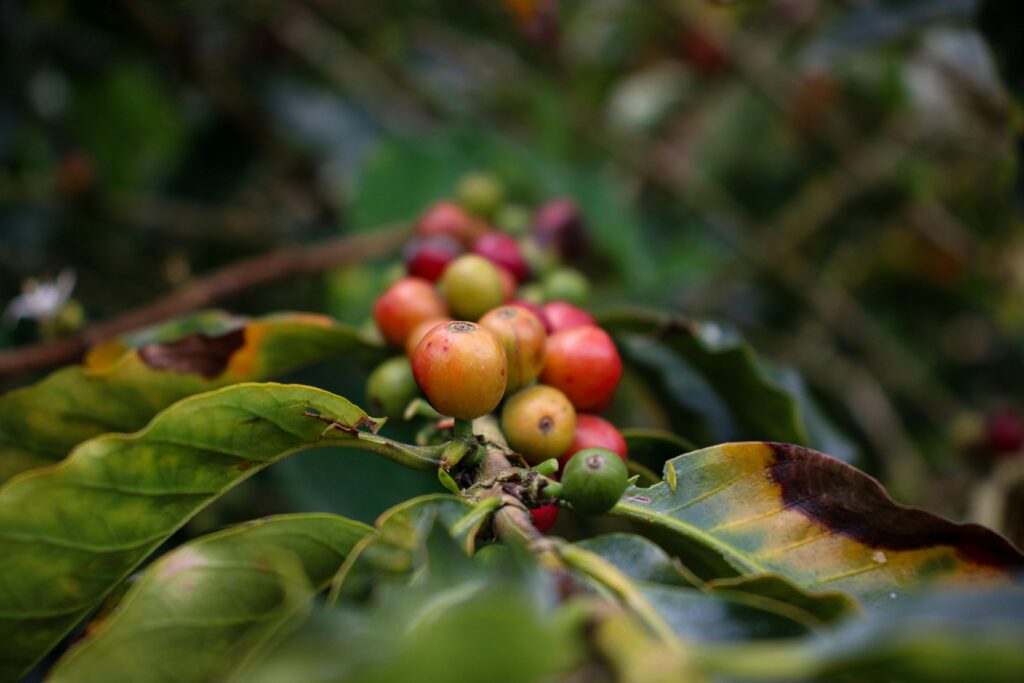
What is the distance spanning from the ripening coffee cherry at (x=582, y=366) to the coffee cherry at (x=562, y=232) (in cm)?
68

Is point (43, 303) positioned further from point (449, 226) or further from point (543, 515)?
point (543, 515)

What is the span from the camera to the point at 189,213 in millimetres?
2785

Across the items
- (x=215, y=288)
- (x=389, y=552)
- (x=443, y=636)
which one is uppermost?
(x=215, y=288)

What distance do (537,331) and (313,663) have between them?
64cm

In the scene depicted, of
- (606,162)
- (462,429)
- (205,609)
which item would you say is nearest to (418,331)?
(462,429)

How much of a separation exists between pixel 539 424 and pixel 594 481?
20cm

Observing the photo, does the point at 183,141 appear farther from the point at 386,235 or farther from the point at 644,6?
the point at 644,6

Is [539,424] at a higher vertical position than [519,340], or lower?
lower

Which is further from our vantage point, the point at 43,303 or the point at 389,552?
the point at 43,303

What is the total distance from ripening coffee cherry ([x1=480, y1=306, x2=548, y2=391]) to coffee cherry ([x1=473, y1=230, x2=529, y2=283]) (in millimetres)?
458

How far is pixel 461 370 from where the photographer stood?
3.08 feet

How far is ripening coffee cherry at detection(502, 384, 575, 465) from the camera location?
1.06 m

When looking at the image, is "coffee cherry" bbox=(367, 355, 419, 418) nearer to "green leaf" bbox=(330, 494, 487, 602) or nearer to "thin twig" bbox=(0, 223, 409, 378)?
"green leaf" bbox=(330, 494, 487, 602)

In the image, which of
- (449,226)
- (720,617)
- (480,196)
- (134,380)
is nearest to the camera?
(720,617)
